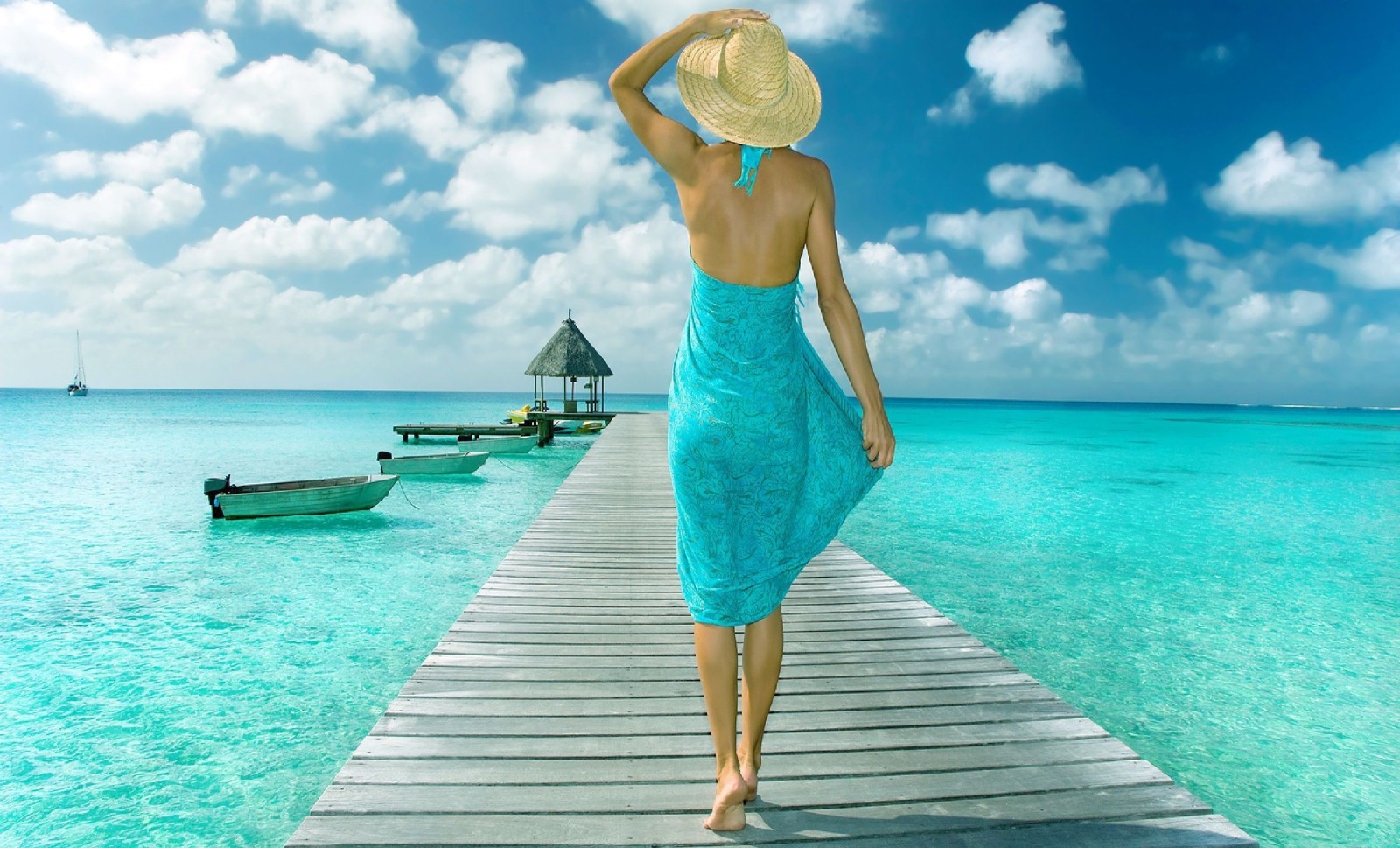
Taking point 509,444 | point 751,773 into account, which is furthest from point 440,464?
point 751,773

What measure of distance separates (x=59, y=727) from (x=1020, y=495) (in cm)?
1703

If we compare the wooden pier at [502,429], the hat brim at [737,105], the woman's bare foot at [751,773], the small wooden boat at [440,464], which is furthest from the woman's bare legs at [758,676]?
the wooden pier at [502,429]

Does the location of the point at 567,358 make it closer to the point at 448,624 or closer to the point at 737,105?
the point at 448,624

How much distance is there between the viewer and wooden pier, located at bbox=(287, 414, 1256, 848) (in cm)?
206

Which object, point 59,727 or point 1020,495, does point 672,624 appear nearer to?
point 59,727

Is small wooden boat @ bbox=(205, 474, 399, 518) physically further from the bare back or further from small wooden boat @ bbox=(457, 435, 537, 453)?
the bare back

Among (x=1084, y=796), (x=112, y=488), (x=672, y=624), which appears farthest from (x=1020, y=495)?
(x=112, y=488)

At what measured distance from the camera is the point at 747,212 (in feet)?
6.31

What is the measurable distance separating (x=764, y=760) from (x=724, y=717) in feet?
1.87

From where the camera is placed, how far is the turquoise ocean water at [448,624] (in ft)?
14.3

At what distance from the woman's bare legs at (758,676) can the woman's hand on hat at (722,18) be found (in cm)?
159

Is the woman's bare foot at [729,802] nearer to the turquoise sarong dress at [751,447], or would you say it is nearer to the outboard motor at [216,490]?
the turquoise sarong dress at [751,447]

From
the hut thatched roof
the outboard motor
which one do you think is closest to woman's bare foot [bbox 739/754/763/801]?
the outboard motor

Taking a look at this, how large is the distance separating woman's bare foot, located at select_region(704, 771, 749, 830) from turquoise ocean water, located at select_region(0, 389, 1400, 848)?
307 centimetres
